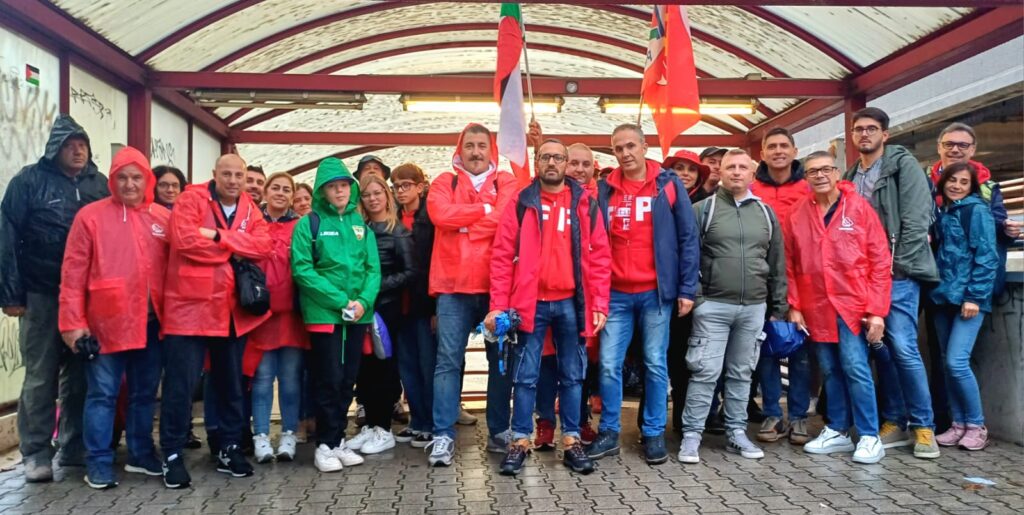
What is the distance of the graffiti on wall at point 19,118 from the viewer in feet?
18.9

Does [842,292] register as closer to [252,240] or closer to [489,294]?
[489,294]

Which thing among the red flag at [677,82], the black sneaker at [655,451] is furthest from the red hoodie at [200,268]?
the red flag at [677,82]

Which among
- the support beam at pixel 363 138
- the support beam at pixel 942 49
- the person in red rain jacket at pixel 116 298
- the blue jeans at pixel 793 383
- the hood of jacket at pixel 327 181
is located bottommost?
the blue jeans at pixel 793 383

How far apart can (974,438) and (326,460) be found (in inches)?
163

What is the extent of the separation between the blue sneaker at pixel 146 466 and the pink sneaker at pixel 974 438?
503 cm

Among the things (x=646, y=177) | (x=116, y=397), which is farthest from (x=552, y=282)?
(x=116, y=397)

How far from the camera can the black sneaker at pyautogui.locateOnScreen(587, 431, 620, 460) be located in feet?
16.5

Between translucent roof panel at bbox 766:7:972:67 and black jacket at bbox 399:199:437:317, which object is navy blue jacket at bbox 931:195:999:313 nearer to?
translucent roof panel at bbox 766:7:972:67

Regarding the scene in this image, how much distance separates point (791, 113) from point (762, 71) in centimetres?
103

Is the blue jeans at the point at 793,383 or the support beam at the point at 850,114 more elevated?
the support beam at the point at 850,114

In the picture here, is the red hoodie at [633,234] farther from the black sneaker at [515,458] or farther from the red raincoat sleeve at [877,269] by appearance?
the red raincoat sleeve at [877,269]

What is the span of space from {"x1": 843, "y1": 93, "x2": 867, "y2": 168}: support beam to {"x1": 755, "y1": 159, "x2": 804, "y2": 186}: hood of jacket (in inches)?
145

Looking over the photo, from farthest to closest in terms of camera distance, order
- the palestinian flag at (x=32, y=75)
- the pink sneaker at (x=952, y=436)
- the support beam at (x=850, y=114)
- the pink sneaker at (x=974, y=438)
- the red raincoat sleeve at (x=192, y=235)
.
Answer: the support beam at (x=850, y=114) → the palestinian flag at (x=32, y=75) → the pink sneaker at (x=952, y=436) → the pink sneaker at (x=974, y=438) → the red raincoat sleeve at (x=192, y=235)

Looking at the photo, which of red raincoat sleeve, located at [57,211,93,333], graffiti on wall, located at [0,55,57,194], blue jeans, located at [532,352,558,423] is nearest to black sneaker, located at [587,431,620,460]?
blue jeans, located at [532,352,558,423]
